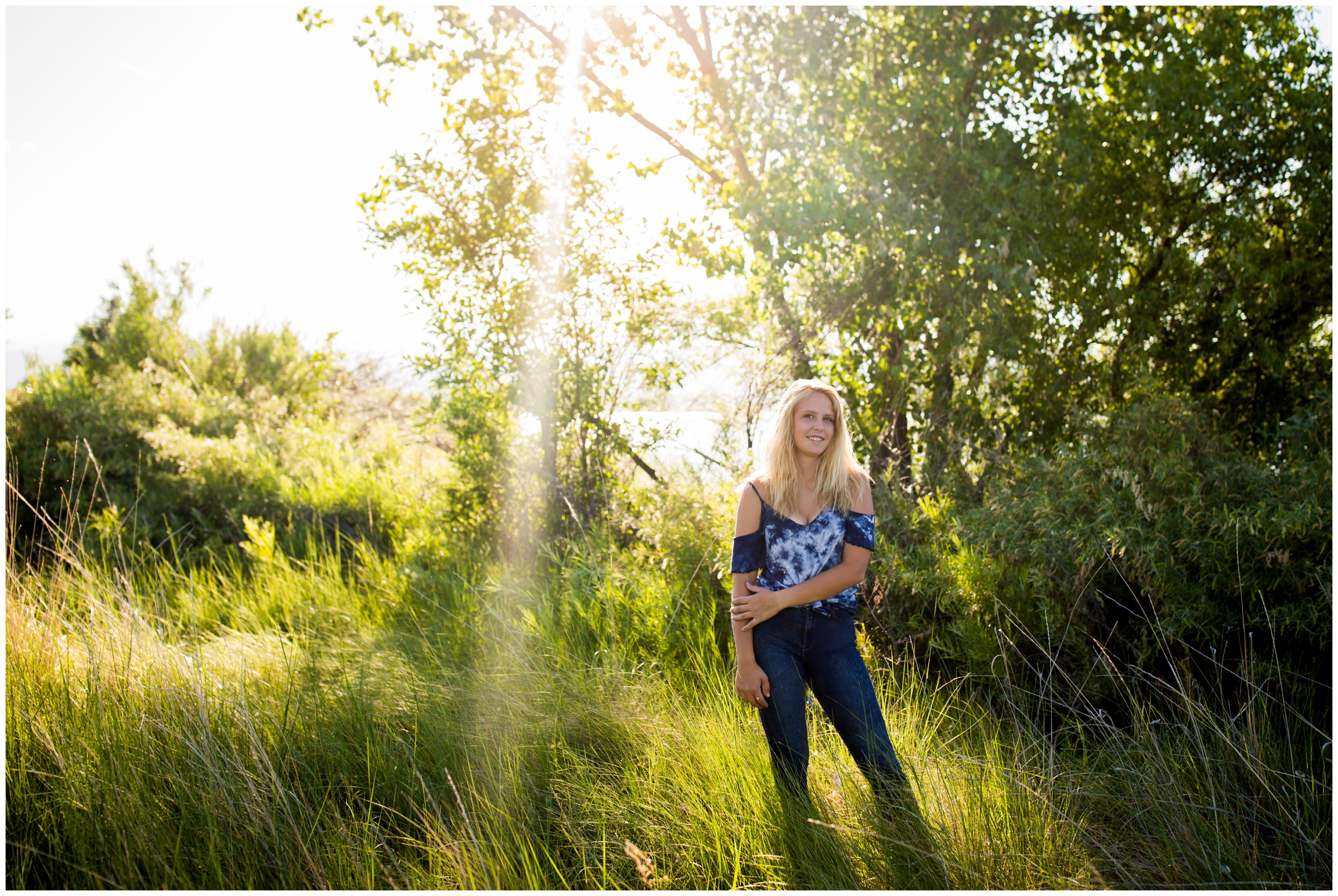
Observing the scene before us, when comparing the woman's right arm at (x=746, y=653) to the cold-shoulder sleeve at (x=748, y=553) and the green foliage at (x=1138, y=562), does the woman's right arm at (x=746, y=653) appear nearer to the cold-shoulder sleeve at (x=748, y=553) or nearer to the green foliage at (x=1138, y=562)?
the cold-shoulder sleeve at (x=748, y=553)

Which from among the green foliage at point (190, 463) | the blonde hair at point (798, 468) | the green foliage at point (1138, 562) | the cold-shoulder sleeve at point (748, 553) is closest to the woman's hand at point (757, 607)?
the cold-shoulder sleeve at point (748, 553)

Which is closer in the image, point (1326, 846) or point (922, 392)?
point (1326, 846)

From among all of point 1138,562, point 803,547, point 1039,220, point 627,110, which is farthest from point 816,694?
point 627,110

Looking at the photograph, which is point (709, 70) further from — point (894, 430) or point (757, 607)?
point (757, 607)

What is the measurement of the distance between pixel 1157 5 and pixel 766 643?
19.1ft

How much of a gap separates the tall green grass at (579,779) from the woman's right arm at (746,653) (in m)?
0.36

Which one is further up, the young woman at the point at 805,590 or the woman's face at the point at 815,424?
the woman's face at the point at 815,424

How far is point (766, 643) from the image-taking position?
2760 millimetres

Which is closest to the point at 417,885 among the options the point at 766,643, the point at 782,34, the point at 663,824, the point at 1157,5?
the point at 663,824

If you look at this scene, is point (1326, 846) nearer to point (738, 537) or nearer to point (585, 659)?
point (738, 537)

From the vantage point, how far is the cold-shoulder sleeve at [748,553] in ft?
9.28

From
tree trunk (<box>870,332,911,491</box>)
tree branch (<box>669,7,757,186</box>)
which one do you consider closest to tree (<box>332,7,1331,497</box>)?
tree trunk (<box>870,332,911,491</box>)

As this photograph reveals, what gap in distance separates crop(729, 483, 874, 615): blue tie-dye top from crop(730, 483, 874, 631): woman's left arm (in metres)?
0.07

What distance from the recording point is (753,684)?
8.87 ft
